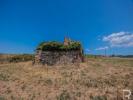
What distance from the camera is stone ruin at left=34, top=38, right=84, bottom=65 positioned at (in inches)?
1197

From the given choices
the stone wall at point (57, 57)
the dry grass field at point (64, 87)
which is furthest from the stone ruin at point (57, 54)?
the dry grass field at point (64, 87)

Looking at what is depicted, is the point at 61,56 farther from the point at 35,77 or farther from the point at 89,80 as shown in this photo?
the point at 89,80

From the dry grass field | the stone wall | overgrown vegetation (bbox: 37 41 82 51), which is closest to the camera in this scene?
the dry grass field

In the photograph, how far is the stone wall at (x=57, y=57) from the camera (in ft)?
99.5

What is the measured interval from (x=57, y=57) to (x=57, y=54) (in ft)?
1.58

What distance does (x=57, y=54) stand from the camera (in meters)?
30.7

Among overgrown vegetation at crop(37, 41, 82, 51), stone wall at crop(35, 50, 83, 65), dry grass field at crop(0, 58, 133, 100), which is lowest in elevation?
dry grass field at crop(0, 58, 133, 100)

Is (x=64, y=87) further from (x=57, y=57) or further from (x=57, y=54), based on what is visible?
(x=57, y=54)

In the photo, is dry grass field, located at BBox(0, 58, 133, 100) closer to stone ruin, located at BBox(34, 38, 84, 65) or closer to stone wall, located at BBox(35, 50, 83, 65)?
stone wall, located at BBox(35, 50, 83, 65)

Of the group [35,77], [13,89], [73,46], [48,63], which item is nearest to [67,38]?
[73,46]

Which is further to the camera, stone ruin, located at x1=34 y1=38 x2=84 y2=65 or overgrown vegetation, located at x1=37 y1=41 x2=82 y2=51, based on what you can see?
overgrown vegetation, located at x1=37 y1=41 x2=82 y2=51

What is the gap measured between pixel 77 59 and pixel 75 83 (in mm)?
11590

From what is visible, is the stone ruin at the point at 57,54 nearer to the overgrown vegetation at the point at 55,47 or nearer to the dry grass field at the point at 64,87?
the overgrown vegetation at the point at 55,47

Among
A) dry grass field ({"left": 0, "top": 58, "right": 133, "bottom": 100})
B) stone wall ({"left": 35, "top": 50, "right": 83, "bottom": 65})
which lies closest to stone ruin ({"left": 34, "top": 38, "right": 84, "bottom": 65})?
stone wall ({"left": 35, "top": 50, "right": 83, "bottom": 65})
